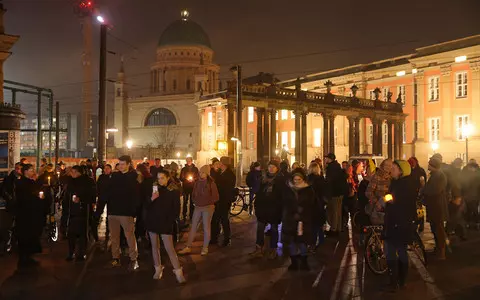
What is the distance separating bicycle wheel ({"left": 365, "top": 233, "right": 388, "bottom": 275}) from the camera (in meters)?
8.43

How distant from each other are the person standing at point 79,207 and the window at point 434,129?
4979cm

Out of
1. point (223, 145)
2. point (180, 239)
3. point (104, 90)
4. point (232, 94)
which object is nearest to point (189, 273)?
point (180, 239)

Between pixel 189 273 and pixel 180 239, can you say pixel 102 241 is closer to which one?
pixel 180 239

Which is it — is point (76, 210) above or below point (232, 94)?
below

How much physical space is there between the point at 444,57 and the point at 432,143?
9.23 m

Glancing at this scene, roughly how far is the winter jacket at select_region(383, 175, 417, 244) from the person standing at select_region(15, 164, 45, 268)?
6620 millimetres

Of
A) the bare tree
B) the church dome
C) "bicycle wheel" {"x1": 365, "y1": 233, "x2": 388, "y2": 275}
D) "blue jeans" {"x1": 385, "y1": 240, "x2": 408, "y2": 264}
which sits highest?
the church dome

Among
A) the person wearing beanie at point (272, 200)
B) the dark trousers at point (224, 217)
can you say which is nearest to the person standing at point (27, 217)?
the dark trousers at point (224, 217)

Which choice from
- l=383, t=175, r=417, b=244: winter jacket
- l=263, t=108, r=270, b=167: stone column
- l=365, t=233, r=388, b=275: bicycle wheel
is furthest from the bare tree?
l=383, t=175, r=417, b=244: winter jacket

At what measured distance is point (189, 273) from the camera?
8.60 meters

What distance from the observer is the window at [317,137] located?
2650 inches

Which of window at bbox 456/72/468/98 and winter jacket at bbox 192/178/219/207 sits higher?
window at bbox 456/72/468/98

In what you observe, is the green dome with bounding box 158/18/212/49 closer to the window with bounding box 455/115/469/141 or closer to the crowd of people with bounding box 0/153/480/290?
the window with bounding box 455/115/469/141

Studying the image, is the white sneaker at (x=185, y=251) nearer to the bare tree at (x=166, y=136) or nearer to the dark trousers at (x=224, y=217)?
the dark trousers at (x=224, y=217)
